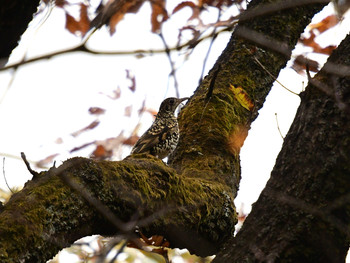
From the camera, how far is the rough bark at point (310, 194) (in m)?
4.03

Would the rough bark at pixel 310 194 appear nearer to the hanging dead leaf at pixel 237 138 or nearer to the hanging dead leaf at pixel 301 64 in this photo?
the hanging dead leaf at pixel 237 138

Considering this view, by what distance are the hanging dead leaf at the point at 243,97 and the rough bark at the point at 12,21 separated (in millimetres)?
4312

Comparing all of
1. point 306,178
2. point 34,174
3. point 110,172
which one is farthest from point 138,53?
point 306,178

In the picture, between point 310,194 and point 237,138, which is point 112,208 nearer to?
point 310,194

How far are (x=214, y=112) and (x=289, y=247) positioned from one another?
8.68 feet

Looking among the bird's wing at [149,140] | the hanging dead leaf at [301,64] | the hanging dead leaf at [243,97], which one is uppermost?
the bird's wing at [149,140]

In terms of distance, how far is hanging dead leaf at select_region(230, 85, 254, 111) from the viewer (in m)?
6.53

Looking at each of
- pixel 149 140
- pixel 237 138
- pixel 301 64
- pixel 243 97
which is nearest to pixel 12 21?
pixel 237 138

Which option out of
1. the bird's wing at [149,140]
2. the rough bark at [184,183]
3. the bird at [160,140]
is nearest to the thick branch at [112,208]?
the rough bark at [184,183]

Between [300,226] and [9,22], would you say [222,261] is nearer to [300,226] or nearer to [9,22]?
[300,226]

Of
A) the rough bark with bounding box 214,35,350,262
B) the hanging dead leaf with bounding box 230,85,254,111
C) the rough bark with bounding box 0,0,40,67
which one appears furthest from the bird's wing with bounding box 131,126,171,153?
the rough bark with bounding box 0,0,40,67

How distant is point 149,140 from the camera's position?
8609 mm

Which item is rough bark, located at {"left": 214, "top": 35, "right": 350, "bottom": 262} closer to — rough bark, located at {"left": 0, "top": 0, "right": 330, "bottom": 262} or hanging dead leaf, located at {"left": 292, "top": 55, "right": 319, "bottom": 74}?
rough bark, located at {"left": 0, "top": 0, "right": 330, "bottom": 262}

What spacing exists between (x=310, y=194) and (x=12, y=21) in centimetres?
267
